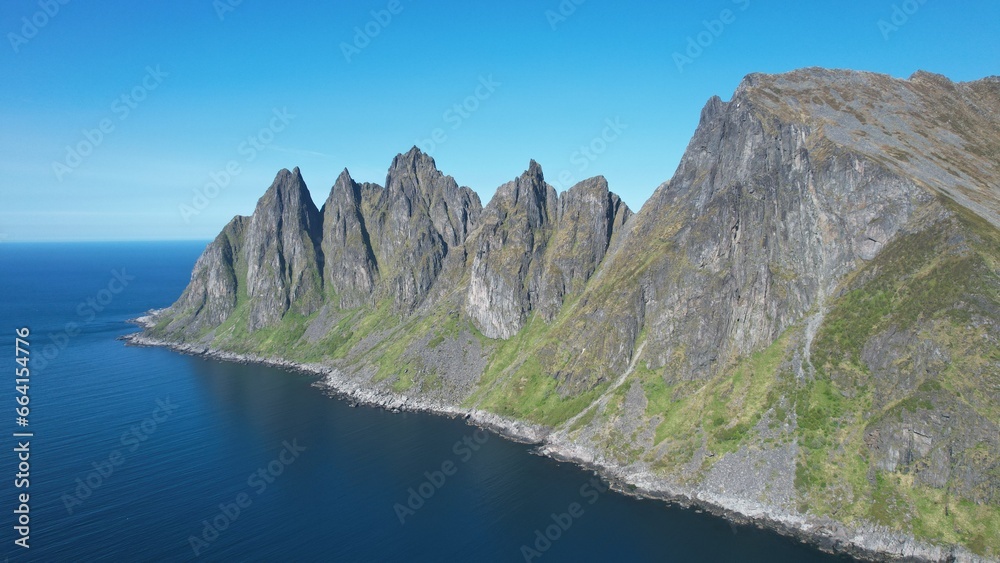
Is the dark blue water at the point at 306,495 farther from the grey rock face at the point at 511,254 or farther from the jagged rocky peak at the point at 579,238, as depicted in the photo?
the jagged rocky peak at the point at 579,238

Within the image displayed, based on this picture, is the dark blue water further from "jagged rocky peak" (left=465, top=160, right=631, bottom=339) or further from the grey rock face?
"jagged rocky peak" (left=465, top=160, right=631, bottom=339)

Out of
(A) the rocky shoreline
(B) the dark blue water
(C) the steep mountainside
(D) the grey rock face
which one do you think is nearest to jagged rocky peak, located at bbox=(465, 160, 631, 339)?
(D) the grey rock face

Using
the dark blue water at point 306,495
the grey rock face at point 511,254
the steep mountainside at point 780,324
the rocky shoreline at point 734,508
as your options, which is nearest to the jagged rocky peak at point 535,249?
the grey rock face at point 511,254

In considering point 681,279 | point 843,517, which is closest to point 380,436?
point 681,279

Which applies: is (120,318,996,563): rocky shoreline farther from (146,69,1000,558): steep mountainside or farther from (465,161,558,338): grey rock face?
(465,161,558,338): grey rock face

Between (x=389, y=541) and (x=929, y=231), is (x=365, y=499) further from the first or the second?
(x=929, y=231)

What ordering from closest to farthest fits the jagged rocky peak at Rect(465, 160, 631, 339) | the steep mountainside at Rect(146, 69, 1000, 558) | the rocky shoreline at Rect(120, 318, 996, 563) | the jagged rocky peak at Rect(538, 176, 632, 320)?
the rocky shoreline at Rect(120, 318, 996, 563), the steep mountainside at Rect(146, 69, 1000, 558), the jagged rocky peak at Rect(538, 176, 632, 320), the jagged rocky peak at Rect(465, 160, 631, 339)

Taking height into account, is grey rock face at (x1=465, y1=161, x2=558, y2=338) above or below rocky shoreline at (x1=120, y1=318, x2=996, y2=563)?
above

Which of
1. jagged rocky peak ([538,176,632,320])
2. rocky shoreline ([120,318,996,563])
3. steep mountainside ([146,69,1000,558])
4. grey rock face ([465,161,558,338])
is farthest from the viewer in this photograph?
grey rock face ([465,161,558,338])

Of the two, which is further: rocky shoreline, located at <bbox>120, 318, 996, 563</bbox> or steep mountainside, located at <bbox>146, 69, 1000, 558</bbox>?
steep mountainside, located at <bbox>146, 69, 1000, 558</bbox>
